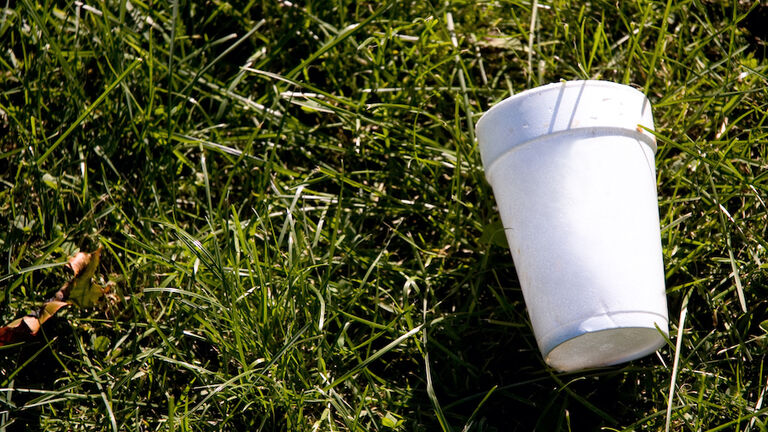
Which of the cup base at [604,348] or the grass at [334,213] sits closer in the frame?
the cup base at [604,348]

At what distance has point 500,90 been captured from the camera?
1.99 m

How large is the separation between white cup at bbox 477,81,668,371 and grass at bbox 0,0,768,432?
0.22 meters

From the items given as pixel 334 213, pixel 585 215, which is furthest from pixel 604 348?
pixel 334 213

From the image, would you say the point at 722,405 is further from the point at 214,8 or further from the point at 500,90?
the point at 214,8

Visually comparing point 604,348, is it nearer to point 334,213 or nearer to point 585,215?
point 585,215

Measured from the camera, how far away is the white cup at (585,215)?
1.46 m

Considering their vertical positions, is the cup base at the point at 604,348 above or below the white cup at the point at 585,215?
below

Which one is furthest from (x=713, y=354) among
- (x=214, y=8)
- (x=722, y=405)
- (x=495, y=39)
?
(x=214, y=8)

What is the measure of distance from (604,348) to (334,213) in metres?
0.75

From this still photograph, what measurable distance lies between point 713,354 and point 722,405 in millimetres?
145

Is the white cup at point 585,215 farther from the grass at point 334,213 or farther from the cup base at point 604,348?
the grass at point 334,213

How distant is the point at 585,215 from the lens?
58.0 inches

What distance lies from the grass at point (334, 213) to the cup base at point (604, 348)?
0.33 feet

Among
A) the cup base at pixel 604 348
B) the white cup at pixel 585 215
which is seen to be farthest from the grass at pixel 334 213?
the white cup at pixel 585 215
